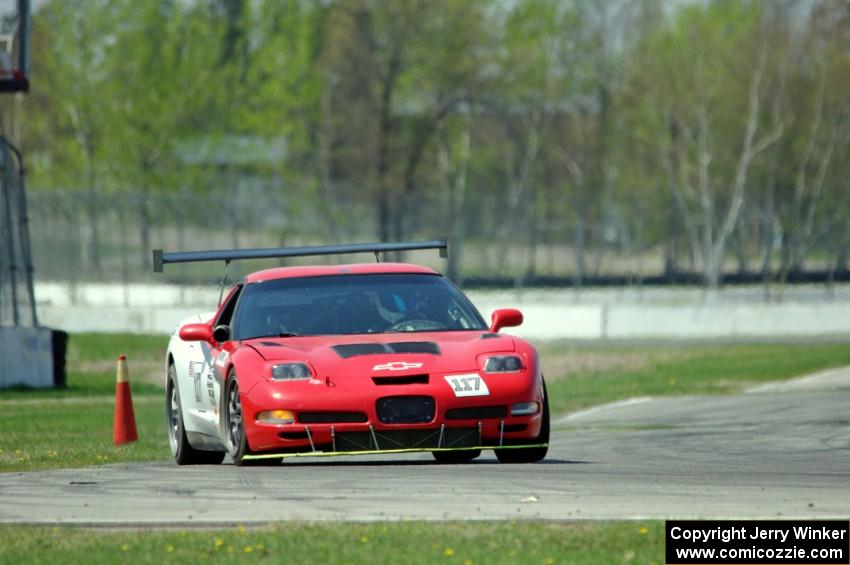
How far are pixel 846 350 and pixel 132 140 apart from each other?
4192 centimetres

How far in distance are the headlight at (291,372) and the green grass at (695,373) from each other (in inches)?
454

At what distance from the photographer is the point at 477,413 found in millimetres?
11242

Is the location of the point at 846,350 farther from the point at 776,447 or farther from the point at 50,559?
the point at 50,559

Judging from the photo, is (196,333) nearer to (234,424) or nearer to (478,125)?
(234,424)

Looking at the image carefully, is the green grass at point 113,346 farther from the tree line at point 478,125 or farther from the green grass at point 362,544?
the green grass at point 362,544

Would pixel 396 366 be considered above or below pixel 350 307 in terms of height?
below

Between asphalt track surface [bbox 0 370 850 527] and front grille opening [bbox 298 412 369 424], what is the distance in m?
0.32

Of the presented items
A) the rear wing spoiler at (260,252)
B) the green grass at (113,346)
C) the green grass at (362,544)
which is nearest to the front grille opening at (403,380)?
the rear wing spoiler at (260,252)

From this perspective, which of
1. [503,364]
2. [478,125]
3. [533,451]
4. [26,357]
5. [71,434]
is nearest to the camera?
[503,364]

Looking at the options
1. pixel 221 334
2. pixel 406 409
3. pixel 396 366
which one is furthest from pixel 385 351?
pixel 221 334

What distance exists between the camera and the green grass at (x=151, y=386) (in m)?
15.0

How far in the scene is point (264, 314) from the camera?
12.3 m

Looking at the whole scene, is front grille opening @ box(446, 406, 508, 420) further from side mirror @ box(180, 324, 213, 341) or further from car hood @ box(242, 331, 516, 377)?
side mirror @ box(180, 324, 213, 341)

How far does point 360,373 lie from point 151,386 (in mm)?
16749
